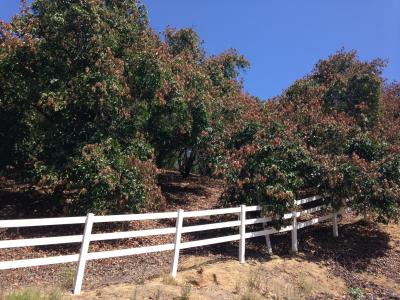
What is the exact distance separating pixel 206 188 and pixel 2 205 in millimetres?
9601

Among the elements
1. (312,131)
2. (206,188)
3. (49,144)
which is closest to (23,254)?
(49,144)

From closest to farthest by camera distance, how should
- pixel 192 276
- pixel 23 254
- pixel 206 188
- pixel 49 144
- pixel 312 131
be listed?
pixel 192 276, pixel 23 254, pixel 49 144, pixel 312 131, pixel 206 188

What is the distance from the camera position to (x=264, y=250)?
12.9 m

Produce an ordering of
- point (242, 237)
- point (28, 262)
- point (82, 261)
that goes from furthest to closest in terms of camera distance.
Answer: point (242, 237)
point (82, 261)
point (28, 262)

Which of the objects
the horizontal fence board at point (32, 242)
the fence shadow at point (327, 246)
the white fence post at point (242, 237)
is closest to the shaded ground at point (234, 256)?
the fence shadow at point (327, 246)

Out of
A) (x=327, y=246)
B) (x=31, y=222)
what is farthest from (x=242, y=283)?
(x=327, y=246)

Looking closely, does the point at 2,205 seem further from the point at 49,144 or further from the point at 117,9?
the point at 117,9

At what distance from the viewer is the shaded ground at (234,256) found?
1004 centimetres

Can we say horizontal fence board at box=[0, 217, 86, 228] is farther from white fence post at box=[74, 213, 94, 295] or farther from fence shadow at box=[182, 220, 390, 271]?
fence shadow at box=[182, 220, 390, 271]

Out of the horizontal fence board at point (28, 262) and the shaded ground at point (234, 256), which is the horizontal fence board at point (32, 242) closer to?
the horizontal fence board at point (28, 262)

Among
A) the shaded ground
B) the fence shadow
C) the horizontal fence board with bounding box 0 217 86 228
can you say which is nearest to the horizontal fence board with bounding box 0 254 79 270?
the horizontal fence board with bounding box 0 217 86 228

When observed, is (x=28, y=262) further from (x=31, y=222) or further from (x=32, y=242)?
(x=31, y=222)

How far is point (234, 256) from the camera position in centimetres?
1211

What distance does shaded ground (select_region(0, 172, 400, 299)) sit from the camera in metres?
10.0
